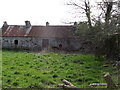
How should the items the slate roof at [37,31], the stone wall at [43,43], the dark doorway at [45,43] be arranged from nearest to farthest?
1. the stone wall at [43,43]
2. the dark doorway at [45,43]
3. the slate roof at [37,31]

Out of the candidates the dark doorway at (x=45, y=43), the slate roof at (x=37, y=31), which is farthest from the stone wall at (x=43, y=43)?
the slate roof at (x=37, y=31)

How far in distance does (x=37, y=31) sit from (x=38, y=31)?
0.22m

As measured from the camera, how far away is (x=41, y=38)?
3603cm

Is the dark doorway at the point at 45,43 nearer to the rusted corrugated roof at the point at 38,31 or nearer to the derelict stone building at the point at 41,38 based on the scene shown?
the derelict stone building at the point at 41,38

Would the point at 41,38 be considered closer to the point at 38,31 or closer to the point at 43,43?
the point at 43,43

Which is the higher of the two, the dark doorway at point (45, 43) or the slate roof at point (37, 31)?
the slate roof at point (37, 31)

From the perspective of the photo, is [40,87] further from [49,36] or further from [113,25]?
[49,36]

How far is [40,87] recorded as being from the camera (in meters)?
8.09

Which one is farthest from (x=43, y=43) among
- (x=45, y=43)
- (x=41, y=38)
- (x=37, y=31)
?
(x=37, y=31)

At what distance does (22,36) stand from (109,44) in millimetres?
25733


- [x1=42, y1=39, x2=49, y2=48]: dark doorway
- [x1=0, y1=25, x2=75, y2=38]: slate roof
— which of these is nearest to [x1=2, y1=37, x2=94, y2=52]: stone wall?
[x1=42, y1=39, x2=49, y2=48]: dark doorway

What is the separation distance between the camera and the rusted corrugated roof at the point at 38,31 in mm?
36500

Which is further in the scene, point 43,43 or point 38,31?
point 38,31

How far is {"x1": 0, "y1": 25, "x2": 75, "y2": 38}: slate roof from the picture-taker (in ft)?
120
